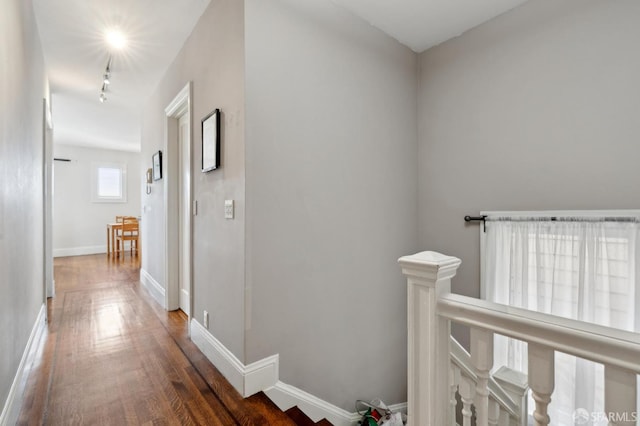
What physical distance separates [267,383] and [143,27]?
2.87 m

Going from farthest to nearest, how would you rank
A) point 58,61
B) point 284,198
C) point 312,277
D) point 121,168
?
point 121,168 → point 58,61 → point 312,277 → point 284,198

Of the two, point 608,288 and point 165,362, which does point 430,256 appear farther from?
point 165,362

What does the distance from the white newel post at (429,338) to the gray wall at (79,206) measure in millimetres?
6862

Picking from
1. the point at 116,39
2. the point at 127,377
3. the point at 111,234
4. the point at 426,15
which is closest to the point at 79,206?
the point at 111,234

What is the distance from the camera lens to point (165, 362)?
2.11m

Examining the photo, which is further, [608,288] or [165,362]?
[165,362]

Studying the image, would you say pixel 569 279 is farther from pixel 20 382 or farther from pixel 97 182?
pixel 97 182

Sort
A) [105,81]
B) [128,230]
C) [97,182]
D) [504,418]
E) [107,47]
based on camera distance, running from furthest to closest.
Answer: [97,182]
[128,230]
[105,81]
[107,47]
[504,418]

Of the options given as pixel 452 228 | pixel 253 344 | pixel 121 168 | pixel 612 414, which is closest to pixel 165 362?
pixel 253 344

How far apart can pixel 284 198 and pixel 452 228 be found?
1.66m

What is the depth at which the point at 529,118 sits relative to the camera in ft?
7.36

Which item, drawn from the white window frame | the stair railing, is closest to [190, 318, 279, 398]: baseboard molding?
the stair railing

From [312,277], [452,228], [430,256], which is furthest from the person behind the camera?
[452,228]

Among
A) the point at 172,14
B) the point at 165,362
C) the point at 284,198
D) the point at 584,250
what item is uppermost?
the point at 172,14
